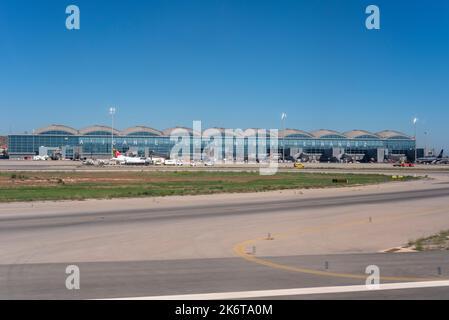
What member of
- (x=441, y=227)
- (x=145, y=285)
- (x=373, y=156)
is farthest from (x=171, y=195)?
(x=373, y=156)

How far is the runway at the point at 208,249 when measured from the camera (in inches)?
433

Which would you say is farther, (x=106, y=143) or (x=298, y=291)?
(x=106, y=143)

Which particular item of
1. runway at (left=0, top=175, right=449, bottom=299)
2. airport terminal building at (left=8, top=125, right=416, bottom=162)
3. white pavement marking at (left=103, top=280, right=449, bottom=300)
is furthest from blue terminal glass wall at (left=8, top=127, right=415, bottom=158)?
white pavement marking at (left=103, top=280, right=449, bottom=300)

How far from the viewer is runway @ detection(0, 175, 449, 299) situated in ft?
36.1

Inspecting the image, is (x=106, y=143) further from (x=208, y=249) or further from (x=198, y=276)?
(x=198, y=276)

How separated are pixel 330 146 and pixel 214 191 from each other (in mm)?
155595

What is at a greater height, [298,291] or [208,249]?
[298,291]

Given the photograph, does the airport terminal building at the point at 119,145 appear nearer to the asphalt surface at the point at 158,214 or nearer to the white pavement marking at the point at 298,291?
the asphalt surface at the point at 158,214

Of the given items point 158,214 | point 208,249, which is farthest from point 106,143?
point 208,249

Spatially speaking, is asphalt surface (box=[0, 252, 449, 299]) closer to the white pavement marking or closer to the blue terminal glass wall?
the white pavement marking

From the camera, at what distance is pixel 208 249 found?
15945 millimetres

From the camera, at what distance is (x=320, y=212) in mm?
27734

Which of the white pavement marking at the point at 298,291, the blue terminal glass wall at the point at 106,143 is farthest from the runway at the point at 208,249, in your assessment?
the blue terminal glass wall at the point at 106,143

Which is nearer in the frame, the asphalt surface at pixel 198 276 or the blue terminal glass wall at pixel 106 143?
the asphalt surface at pixel 198 276
